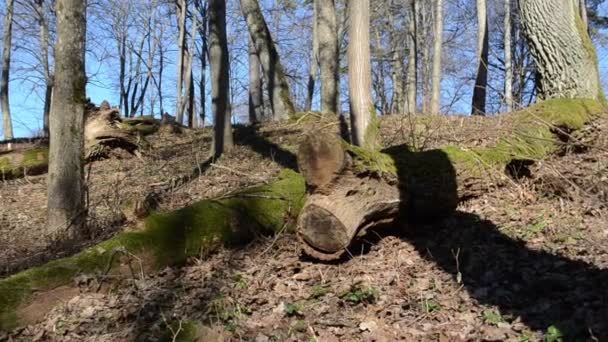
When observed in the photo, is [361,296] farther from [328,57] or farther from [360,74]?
[328,57]

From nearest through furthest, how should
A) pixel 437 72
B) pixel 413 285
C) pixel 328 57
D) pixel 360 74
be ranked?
pixel 413 285
pixel 360 74
pixel 328 57
pixel 437 72

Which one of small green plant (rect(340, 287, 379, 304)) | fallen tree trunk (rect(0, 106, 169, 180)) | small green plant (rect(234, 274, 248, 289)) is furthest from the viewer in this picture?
fallen tree trunk (rect(0, 106, 169, 180))

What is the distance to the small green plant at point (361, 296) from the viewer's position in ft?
14.0

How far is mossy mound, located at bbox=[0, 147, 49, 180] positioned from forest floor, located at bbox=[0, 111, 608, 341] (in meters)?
5.76

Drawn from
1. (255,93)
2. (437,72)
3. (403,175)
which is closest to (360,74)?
(403,175)

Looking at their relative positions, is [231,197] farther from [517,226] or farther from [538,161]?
[538,161]

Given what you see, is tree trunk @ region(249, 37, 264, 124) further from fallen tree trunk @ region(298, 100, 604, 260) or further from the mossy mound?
fallen tree trunk @ region(298, 100, 604, 260)

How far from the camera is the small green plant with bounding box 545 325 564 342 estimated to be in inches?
131

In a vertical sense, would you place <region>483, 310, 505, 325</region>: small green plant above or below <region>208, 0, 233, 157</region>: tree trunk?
below

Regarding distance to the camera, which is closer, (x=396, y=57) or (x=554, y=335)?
(x=554, y=335)

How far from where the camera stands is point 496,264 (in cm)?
453

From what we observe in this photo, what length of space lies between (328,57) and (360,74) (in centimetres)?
449

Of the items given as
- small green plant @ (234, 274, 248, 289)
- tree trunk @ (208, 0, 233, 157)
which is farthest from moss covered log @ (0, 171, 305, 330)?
tree trunk @ (208, 0, 233, 157)

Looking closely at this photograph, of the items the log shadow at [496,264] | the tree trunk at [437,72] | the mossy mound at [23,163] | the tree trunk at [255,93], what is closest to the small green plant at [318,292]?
the log shadow at [496,264]
